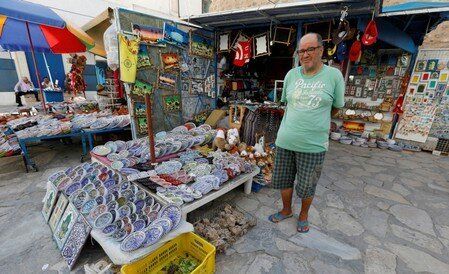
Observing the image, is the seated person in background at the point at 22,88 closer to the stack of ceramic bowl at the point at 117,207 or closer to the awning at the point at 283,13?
the awning at the point at 283,13

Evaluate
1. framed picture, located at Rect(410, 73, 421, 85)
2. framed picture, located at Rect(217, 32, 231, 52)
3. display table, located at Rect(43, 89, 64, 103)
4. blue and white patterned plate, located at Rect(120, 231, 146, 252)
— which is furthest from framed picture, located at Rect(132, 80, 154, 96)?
display table, located at Rect(43, 89, 64, 103)

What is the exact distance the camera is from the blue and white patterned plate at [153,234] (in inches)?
88.9

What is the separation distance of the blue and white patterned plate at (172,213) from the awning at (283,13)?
4461 millimetres

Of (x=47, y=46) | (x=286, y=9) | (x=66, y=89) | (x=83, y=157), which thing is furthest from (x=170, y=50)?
(x=66, y=89)

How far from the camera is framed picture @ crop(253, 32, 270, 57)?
20.1 feet

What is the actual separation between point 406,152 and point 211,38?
7.03 meters

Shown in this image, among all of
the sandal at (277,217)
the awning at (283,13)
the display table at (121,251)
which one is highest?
the awning at (283,13)

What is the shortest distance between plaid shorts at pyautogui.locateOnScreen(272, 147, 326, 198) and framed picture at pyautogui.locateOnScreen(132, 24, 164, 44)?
13.7ft

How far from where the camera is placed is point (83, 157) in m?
5.51

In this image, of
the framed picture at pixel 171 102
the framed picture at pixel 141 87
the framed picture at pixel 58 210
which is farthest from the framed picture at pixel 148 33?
the framed picture at pixel 58 210

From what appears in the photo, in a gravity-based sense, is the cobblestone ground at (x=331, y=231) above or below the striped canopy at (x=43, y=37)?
below

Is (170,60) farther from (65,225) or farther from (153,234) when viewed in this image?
(153,234)

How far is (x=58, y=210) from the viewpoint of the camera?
303 cm

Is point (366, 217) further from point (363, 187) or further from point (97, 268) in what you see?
point (97, 268)
